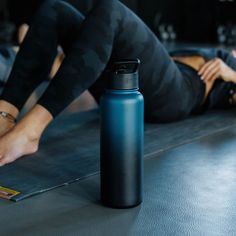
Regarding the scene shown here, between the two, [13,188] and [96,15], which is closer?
[13,188]

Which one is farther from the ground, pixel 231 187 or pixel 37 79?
pixel 37 79

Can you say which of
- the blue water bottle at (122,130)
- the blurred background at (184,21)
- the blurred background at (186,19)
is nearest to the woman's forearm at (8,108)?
the blue water bottle at (122,130)

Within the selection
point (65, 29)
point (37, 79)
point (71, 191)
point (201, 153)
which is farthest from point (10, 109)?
point (201, 153)

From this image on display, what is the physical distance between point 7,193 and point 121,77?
349 millimetres

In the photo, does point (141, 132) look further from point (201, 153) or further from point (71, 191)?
point (201, 153)

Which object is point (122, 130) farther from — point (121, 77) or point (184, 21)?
point (184, 21)

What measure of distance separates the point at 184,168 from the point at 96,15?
426 millimetres

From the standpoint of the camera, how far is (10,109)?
129 cm

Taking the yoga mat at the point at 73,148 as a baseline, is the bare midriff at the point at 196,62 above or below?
above

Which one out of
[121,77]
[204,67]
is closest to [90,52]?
[121,77]

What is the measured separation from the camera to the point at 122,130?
85 cm

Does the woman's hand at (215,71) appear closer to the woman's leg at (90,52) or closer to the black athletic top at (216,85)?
the black athletic top at (216,85)

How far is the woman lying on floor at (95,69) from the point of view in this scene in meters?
1.17

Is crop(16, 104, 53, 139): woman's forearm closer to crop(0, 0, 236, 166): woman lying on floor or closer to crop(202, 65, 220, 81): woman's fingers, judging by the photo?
crop(0, 0, 236, 166): woman lying on floor
